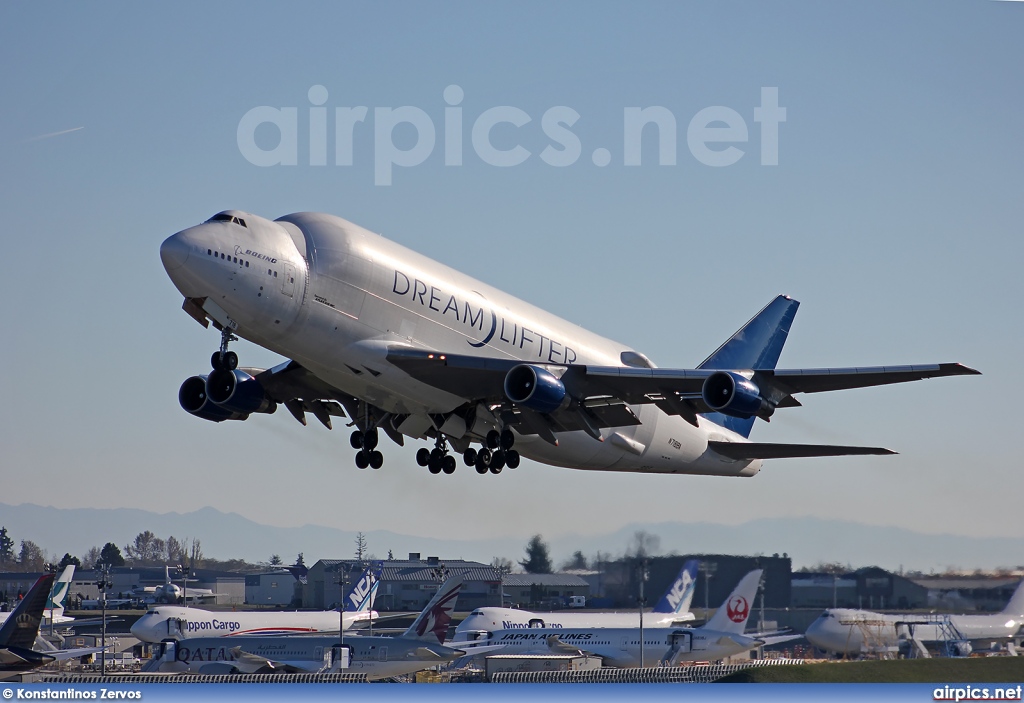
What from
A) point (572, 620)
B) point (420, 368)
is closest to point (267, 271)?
point (420, 368)

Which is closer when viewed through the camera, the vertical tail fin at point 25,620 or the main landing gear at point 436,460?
the main landing gear at point 436,460

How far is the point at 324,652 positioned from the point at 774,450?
720 inches

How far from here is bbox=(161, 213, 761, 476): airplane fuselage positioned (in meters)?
23.5

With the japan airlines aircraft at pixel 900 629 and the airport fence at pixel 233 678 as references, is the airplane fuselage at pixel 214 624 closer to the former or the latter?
the airport fence at pixel 233 678

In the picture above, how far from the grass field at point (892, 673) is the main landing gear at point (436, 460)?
10178mm

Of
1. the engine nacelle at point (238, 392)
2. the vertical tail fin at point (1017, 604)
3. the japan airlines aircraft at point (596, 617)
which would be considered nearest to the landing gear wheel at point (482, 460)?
the engine nacelle at point (238, 392)

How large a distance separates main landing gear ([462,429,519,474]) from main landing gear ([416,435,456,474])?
0.81 m

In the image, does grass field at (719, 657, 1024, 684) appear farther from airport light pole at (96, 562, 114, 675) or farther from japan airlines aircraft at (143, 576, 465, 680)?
airport light pole at (96, 562, 114, 675)

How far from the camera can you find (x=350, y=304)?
24.9m

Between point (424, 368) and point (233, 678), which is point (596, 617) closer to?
point (233, 678)

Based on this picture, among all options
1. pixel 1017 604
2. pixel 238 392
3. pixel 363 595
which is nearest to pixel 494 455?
pixel 238 392

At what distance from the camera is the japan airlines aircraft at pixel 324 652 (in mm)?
41000

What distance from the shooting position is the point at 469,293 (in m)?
27.6

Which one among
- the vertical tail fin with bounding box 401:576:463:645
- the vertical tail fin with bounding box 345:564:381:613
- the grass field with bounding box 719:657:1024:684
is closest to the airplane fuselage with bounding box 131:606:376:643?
the vertical tail fin with bounding box 345:564:381:613
